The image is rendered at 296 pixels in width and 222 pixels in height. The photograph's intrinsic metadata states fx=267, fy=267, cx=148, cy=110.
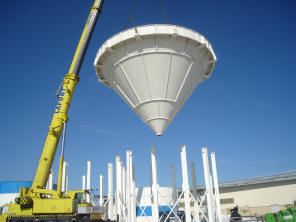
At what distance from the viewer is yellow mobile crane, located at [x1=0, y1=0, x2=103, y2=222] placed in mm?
11852

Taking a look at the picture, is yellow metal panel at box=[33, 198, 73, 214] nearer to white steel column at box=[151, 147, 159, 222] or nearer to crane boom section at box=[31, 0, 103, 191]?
crane boom section at box=[31, 0, 103, 191]

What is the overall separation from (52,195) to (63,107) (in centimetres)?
436

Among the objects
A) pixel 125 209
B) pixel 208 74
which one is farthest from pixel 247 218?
pixel 208 74

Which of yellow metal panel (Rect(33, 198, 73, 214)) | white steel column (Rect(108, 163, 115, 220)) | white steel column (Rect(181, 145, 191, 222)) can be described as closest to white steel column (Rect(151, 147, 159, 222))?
white steel column (Rect(181, 145, 191, 222))

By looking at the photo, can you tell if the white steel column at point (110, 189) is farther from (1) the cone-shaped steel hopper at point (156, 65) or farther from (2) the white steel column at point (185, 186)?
(1) the cone-shaped steel hopper at point (156, 65)

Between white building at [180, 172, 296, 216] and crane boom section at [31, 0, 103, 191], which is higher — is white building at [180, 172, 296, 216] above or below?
below

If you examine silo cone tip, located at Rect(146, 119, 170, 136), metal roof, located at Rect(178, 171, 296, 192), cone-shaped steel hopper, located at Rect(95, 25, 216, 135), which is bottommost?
metal roof, located at Rect(178, 171, 296, 192)

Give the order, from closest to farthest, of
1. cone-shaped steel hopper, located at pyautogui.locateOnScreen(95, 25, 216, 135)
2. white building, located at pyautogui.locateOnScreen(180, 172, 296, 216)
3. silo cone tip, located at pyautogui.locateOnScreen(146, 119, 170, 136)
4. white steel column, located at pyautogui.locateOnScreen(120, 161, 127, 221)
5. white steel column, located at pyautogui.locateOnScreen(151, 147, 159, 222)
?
cone-shaped steel hopper, located at pyautogui.locateOnScreen(95, 25, 216, 135) < silo cone tip, located at pyautogui.locateOnScreen(146, 119, 170, 136) < white steel column, located at pyautogui.locateOnScreen(151, 147, 159, 222) < white steel column, located at pyautogui.locateOnScreen(120, 161, 127, 221) < white building, located at pyautogui.locateOnScreen(180, 172, 296, 216)

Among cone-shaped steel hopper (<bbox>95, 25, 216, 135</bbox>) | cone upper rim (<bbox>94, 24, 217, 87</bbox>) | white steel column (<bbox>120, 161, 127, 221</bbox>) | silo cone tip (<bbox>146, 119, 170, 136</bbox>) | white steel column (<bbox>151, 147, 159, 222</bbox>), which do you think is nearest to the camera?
cone upper rim (<bbox>94, 24, 217, 87</bbox>)

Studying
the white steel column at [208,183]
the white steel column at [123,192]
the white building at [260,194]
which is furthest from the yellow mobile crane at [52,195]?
the white building at [260,194]

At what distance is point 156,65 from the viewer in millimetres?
12750

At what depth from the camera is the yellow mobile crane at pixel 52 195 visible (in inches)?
467

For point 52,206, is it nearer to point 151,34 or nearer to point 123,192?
point 151,34

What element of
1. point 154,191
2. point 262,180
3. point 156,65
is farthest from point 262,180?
point 156,65
